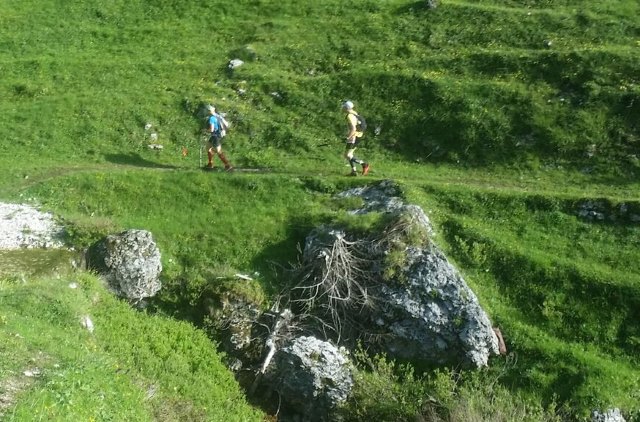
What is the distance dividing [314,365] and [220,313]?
4.76m

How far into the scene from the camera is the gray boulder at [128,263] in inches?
1071

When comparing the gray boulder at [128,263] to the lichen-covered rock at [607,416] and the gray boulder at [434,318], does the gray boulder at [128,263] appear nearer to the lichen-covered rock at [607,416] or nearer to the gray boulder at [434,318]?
the gray boulder at [434,318]

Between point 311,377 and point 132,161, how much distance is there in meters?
18.2

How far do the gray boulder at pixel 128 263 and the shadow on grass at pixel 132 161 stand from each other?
852 cm

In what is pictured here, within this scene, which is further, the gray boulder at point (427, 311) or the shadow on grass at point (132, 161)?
the shadow on grass at point (132, 161)

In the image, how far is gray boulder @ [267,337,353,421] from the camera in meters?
24.7

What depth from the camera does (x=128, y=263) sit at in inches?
1080

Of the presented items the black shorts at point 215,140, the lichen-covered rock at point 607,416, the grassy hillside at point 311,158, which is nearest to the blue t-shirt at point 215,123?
the black shorts at point 215,140

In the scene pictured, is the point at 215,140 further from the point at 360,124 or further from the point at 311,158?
the point at 360,124

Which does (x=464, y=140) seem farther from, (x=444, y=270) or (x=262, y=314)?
(x=262, y=314)

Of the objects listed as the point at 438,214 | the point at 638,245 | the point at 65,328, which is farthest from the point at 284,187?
the point at 638,245

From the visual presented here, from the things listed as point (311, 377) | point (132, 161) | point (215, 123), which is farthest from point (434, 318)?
point (132, 161)

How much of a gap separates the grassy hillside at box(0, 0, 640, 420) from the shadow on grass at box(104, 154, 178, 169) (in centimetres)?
19

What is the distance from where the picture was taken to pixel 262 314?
88.9 ft
